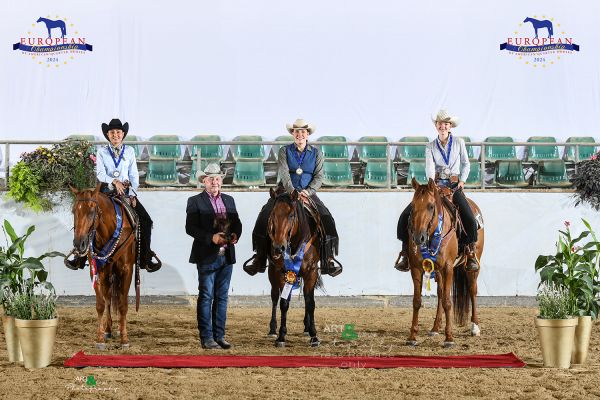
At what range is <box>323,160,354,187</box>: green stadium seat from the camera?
14664 mm

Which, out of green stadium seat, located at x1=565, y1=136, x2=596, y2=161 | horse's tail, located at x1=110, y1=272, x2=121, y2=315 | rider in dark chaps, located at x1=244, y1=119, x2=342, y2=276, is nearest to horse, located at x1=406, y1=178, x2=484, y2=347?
rider in dark chaps, located at x1=244, y1=119, x2=342, y2=276

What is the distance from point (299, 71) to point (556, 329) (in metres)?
10.8

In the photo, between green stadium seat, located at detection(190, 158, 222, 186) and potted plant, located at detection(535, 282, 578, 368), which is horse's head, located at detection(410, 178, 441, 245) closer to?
potted plant, located at detection(535, 282, 578, 368)

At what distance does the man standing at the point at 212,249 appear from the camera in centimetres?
938

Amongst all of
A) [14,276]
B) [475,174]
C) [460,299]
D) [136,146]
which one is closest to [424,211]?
[460,299]

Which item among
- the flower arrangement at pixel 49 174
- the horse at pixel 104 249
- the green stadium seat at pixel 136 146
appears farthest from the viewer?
the green stadium seat at pixel 136 146

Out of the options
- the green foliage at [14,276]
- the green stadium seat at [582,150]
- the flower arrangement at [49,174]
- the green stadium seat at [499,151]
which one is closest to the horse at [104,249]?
the green foliage at [14,276]

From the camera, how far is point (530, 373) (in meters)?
7.83

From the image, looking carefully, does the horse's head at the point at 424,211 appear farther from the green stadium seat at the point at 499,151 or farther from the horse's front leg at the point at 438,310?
the green stadium seat at the point at 499,151

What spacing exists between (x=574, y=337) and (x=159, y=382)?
3.71 metres

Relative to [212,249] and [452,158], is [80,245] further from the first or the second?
[452,158]

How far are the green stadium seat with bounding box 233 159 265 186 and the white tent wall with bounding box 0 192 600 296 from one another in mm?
932

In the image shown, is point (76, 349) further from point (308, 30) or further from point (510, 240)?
point (308, 30)

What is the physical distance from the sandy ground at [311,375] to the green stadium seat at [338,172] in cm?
426
